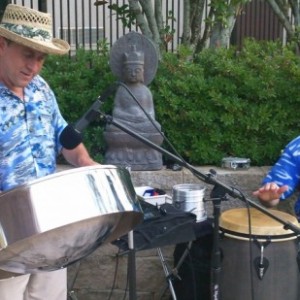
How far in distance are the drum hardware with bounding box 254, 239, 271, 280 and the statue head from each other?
1021mm

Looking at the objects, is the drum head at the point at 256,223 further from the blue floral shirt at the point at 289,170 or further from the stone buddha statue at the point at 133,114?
the stone buddha statue at the point at 133,114

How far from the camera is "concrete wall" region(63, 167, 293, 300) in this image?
308cm

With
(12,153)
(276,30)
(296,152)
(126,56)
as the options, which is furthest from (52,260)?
(276,30)

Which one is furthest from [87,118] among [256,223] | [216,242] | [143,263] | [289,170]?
[143,263]

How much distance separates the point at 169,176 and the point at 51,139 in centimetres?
107

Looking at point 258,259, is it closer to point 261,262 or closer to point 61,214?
point 261,262

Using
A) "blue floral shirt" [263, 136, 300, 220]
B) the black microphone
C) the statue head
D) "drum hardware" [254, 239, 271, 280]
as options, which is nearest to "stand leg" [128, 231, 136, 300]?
the black microphone

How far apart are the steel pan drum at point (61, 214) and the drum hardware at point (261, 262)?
32.2 inches

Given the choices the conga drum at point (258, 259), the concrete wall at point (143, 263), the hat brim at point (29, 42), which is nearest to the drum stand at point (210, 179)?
the conga drum at point (258, 259)

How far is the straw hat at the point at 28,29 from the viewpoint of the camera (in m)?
1.93

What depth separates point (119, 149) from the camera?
3129 mm

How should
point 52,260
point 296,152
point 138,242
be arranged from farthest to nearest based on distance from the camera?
1. point 296,152
2. point 138,242
3. point 52,260

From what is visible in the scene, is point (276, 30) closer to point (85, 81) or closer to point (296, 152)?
point (85, 81)

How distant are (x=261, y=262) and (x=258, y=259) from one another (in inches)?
0.6
